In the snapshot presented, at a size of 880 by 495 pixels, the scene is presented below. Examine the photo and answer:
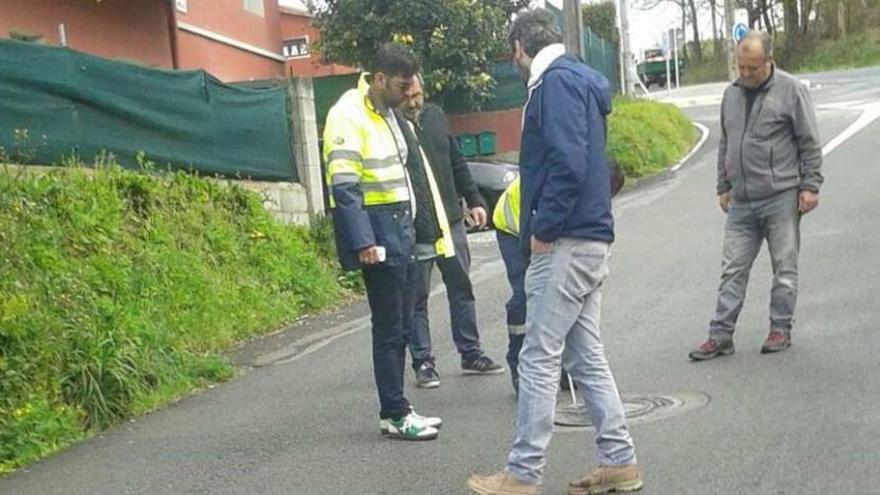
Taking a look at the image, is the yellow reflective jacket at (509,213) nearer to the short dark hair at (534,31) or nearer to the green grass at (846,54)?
the short dark hair at (534,31)

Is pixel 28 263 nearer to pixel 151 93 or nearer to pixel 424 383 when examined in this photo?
pixel 424 383

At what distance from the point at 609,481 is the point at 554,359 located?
53 centimetres

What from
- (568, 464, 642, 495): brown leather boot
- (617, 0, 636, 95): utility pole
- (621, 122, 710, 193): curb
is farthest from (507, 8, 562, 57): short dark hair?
(617, 0, 636, 95): utility pole

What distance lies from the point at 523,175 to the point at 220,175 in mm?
8200

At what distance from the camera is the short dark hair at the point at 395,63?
6680 mm

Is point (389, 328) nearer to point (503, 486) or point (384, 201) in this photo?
point (384, 201)

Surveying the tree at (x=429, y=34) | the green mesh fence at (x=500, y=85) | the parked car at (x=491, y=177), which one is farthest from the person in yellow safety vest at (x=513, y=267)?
the tree at (x=429, y=34)

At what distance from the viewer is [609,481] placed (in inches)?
213

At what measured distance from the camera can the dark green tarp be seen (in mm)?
10898

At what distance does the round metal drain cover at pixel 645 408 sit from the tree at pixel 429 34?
15717 millimetres

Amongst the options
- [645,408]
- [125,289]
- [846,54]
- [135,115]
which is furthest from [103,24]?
[846,54]

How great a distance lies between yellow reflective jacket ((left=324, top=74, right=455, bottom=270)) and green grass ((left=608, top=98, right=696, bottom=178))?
14335 mm

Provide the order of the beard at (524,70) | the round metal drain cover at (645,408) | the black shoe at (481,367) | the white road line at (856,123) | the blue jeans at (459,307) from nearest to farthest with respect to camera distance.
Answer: the beard at (524,70)
the round metal drain cover at (645,408)
the blue jeans at (459,307)
the black shoe at (481,367)
the white road line at (856,123)

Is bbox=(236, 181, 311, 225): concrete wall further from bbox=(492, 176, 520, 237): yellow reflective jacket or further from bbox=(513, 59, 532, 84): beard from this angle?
bbox=(513, 59, 532, 84): beard
